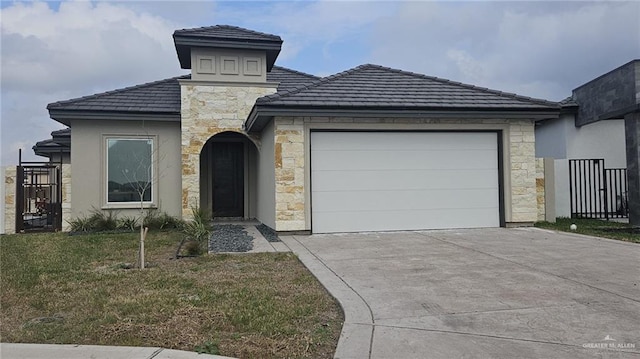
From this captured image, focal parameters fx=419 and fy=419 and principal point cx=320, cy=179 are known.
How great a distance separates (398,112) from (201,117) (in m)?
6.05

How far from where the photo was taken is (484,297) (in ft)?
15.9

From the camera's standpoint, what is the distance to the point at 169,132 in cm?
1337

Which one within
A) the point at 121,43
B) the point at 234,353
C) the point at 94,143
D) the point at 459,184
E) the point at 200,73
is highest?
the point at 121,43

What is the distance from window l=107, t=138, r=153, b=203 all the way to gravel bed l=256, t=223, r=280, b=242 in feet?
12.6

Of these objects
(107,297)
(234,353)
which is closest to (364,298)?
(234,353)

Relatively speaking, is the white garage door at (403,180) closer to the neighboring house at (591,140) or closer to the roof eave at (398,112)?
the roof eave at (398,112)

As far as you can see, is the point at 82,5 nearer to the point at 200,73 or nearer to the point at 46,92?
the point at 200,73

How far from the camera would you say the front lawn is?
143 inches

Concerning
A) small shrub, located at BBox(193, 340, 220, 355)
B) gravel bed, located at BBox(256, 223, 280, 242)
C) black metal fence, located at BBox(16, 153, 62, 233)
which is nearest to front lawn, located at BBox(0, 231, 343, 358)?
small shrub, located at BBox(193, 340, 220, 355)

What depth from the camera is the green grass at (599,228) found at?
9.76 m

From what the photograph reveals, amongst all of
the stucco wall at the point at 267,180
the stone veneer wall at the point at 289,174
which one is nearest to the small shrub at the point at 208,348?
the stone veneer wall at the point at 289,174

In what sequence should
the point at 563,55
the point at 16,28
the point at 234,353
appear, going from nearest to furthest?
1. the point at 234,353
2. the point at 16,28
3. the point at 563,55

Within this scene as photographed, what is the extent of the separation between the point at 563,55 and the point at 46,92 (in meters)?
19.6

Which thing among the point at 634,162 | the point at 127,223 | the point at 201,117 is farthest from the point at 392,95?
the point at 127,223
